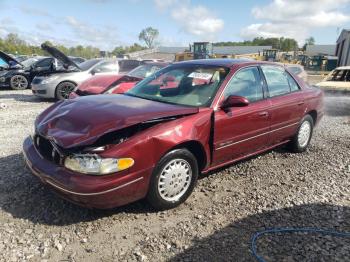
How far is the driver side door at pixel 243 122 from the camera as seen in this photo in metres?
4.05

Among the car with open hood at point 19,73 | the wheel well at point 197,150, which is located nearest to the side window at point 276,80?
the wheel well at point 197,150

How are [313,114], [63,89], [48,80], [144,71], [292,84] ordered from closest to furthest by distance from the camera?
[292,84] < [313,114] < [144,71] < [48,80] < [63,89]

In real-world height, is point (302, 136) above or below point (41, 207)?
above

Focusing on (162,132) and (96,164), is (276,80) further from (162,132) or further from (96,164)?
(96,164)

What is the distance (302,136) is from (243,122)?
6.38ft

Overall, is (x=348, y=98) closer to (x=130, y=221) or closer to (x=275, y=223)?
(x=275, y=223)

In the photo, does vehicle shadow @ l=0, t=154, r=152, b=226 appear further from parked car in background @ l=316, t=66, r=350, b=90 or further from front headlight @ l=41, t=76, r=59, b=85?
parked car in background @ l=316, t=66, r=350, b=90

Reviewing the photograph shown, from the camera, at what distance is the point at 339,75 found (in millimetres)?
18500

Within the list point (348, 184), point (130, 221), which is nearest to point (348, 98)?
point (348, 184)

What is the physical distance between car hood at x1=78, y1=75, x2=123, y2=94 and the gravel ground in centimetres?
375

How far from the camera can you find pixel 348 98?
13.4m

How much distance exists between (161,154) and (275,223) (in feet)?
4.60

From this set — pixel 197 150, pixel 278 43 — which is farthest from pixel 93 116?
pixel 278 43

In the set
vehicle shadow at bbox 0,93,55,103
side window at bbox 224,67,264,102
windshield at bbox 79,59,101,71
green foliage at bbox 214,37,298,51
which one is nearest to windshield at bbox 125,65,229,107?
side window at bbox 224,67,264,102
